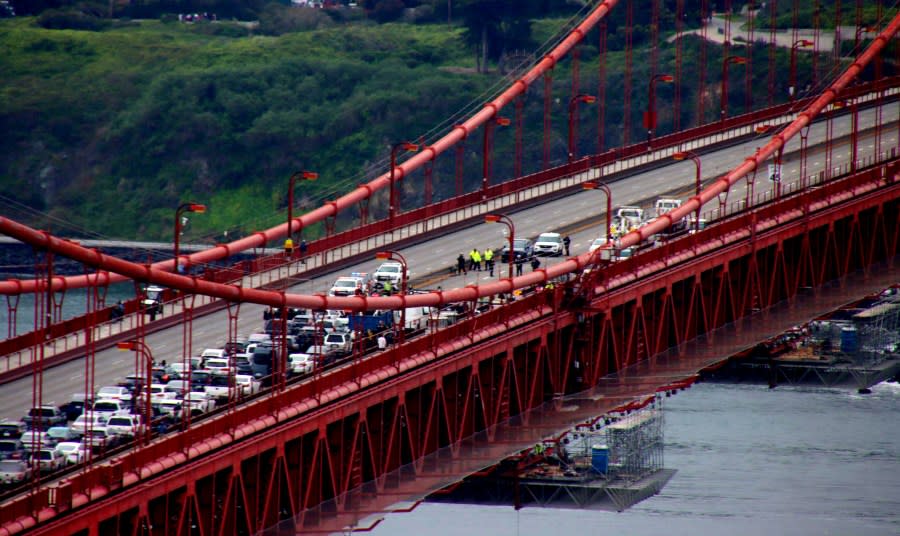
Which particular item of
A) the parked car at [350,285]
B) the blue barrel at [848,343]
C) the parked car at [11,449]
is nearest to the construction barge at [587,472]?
the parked car at [350,285]

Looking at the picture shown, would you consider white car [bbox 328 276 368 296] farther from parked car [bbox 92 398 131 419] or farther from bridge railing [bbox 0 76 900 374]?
parked car [bbox 92 398 131 419]

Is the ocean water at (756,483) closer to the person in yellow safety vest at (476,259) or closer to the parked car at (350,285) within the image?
the parked car at (350,285)

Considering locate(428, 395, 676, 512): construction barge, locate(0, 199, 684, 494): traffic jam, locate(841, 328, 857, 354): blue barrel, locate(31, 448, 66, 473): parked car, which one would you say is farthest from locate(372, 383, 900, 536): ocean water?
locate(31, 448, 66, 473): parked car

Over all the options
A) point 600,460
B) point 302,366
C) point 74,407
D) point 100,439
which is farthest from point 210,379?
point 600,460

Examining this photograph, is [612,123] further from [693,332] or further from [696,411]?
[693,332]

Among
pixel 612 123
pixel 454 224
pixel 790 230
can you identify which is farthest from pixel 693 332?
A: pixel 612 123

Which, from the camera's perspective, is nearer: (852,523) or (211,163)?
(852,523)

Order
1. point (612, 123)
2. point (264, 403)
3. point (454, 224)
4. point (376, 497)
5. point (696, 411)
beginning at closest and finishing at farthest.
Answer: point (264, 403) → point (376, 497) → point (454, 224) → point (696, 411) → point (612, 123)
